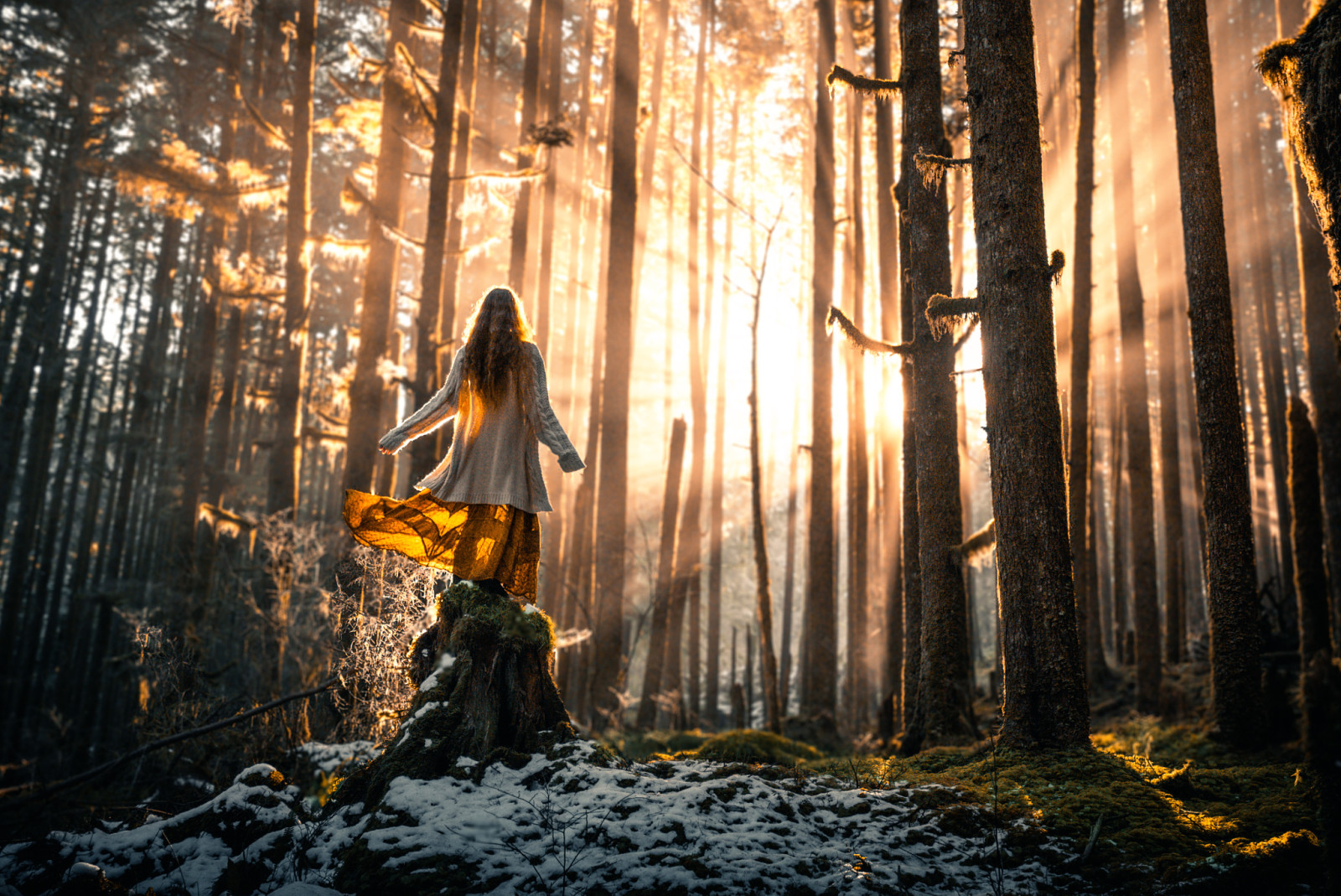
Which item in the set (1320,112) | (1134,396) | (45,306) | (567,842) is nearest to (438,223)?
(567,842)

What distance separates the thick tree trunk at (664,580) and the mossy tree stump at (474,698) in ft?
28.6

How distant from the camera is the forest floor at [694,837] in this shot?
278cm

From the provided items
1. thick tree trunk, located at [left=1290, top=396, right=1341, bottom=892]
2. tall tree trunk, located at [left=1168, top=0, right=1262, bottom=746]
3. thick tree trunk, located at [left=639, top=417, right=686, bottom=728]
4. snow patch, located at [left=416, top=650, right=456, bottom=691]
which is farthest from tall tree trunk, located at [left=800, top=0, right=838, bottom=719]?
snow patch, located at [left=416, top=650, right=456, bottom=691]

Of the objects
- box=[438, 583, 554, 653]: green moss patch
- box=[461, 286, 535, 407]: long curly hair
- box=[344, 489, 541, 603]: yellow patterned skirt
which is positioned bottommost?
box=[438, 583, 554, 653]: green moss patch

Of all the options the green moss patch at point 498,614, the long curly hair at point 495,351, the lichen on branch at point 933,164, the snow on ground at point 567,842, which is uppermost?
the lichen on branch at point 933,164

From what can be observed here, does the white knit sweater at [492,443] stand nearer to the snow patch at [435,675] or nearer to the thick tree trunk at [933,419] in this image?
the snow patch at [435,675]

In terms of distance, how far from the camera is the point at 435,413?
14.7 feet

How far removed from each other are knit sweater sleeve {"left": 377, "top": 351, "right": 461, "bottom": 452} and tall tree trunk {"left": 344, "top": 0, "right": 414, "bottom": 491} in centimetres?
699

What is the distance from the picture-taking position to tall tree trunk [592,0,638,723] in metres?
10.8

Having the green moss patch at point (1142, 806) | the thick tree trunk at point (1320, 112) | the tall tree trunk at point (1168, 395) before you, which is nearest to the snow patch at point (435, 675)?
the green moss patch at point (1142, 806)

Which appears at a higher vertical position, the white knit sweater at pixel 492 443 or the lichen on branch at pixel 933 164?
the lichen on branch at pixel 933 164

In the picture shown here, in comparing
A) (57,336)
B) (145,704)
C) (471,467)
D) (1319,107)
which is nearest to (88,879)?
(471,467)

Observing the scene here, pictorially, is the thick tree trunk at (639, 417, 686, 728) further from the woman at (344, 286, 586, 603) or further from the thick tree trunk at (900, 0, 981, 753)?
the woman at (344, 286, 586, 603)

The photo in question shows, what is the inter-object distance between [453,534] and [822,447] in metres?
9.30
